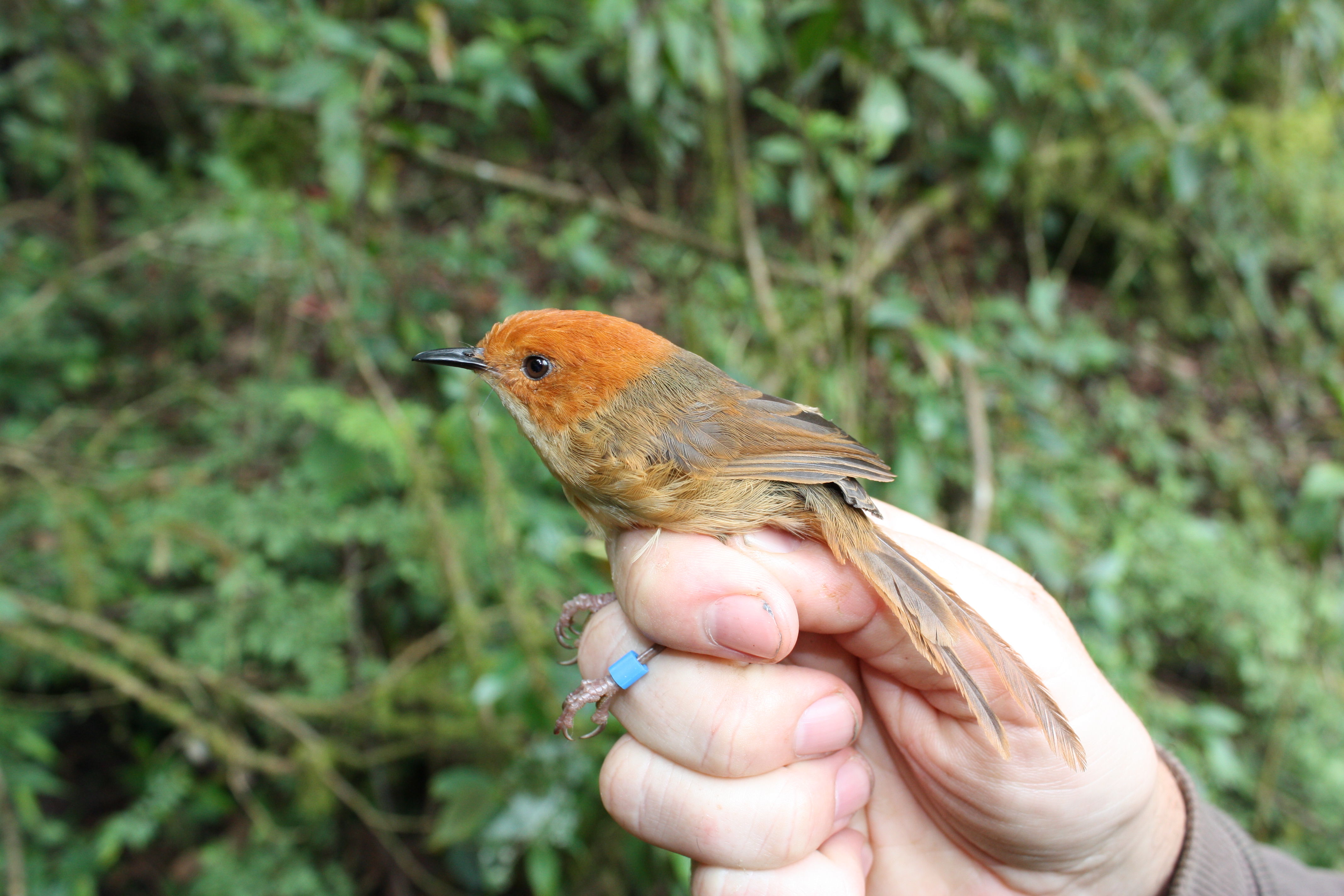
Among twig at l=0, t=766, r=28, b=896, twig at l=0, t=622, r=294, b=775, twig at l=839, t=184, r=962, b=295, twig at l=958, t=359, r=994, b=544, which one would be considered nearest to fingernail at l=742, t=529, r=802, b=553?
twig at l=958, t=359, r=994, b=544

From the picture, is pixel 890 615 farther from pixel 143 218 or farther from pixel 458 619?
pixel 143 218

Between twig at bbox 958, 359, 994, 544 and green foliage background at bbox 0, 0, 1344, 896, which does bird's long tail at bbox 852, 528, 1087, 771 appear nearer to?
green foliage background at bbox 0, 0, 1344, 896

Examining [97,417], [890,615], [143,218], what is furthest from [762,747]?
[143,218]

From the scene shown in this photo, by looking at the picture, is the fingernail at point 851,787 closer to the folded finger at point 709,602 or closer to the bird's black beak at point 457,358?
the folded finger at point 709,602

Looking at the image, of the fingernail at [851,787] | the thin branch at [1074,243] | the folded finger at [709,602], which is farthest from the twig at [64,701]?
the thin branch at [1074,243]

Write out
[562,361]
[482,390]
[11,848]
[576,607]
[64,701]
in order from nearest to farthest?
1. [562,361]
2. [576,607]
3. [11,848]
4. [482,390]
5. [64,701]

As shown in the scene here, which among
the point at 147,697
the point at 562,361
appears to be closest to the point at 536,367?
the point at 562,361

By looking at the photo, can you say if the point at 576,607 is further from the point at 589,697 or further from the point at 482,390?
the point at 482,390
